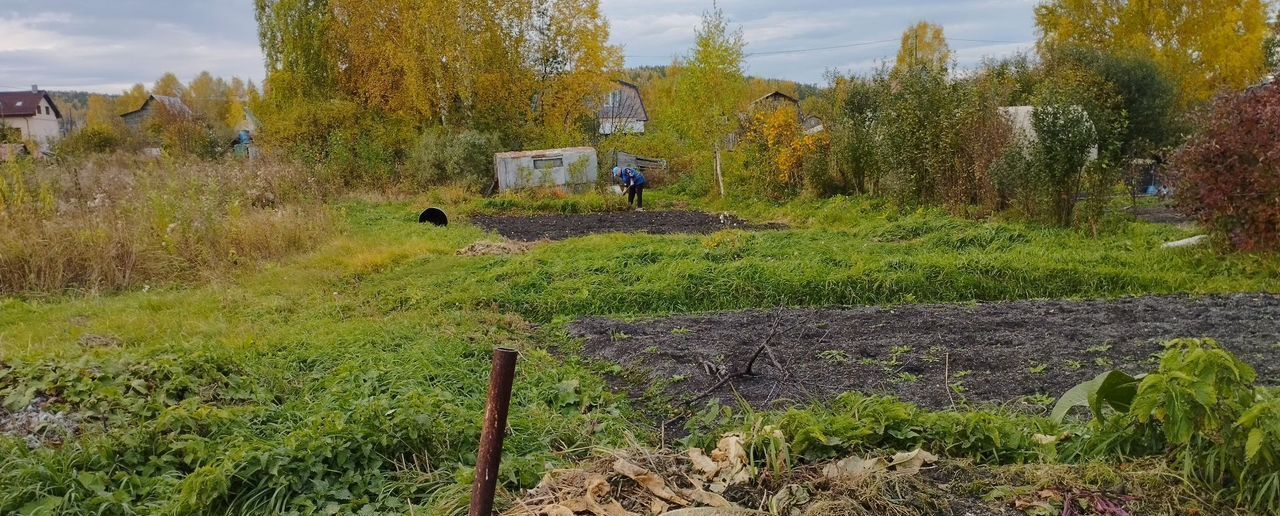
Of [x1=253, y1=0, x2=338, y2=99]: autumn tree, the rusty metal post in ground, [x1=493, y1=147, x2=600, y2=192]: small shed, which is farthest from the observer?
[x1=253, y1=0, x2=338, y2=99]: autumn tree

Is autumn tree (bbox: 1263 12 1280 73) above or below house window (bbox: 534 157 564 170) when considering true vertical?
above

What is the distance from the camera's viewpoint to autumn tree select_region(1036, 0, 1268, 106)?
2584 cm

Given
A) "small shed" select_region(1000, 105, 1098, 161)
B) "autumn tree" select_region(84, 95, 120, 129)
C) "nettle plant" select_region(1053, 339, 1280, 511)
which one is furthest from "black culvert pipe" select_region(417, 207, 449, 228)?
"autumn tree" select_region(84, 95, 120, 129)

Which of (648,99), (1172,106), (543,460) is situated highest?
(648,99)

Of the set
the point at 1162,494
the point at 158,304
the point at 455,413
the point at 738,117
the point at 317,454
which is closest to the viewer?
the point at 1162,494

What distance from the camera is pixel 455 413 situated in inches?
162

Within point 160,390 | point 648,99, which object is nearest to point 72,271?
point 160,390

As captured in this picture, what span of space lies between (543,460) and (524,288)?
4.77 m

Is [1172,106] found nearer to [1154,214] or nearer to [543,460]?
[1154,214]

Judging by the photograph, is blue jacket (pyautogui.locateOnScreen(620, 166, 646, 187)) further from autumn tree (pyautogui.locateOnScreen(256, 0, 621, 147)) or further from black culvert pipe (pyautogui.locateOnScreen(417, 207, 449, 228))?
autumn tree (pyautogui.locateOnScreen(256, 0, 621, 147))

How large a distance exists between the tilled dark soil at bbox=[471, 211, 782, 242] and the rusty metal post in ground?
1174cm

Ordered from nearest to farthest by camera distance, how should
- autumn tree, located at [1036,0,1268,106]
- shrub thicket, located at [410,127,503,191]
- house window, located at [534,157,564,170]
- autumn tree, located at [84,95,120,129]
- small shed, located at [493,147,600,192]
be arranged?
1. small shed, located at [493,147,600,192]
2. house window, located at [534,157,564,170]
3. shrub thicket, located at [410,127,503,191]
4. autumn tree, located at [1036,0,1268,106]
5. autumn tree, located at [84,95,120,129]

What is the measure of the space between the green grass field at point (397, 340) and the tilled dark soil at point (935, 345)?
24.6 inches

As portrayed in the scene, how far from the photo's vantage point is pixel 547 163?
22.6 meters
